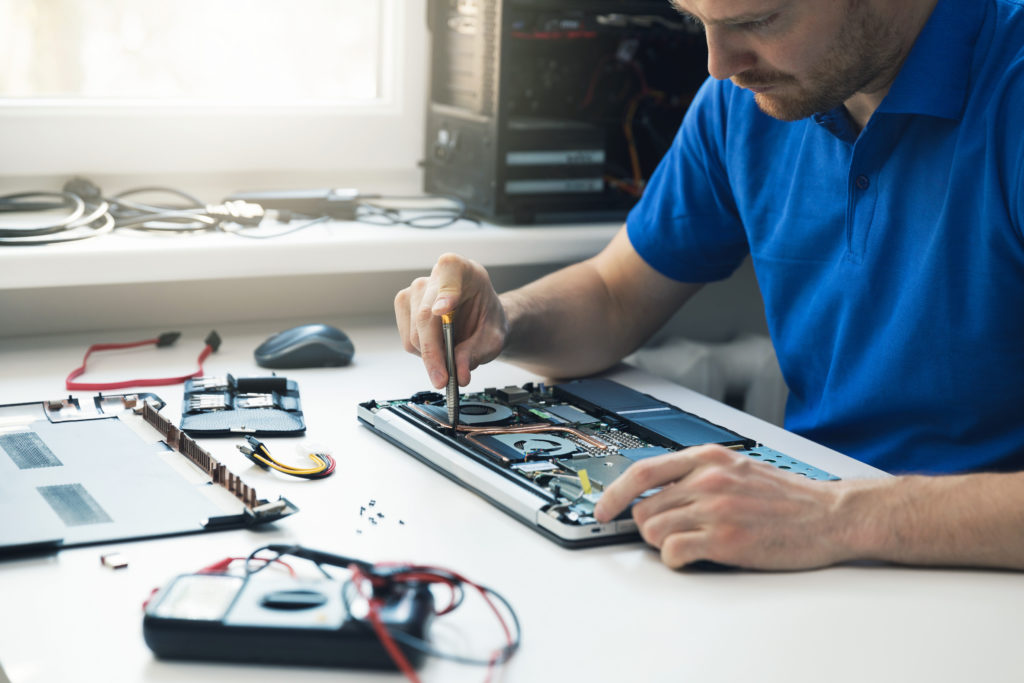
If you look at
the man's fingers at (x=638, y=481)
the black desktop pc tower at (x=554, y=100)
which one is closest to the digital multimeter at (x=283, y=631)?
the man's fingers at (x=638, y=481)

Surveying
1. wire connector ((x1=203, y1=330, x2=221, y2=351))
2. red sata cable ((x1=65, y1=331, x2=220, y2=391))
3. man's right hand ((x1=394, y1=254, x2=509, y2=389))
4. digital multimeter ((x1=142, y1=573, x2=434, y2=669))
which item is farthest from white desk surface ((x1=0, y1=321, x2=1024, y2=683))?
wire connector ((x1=203, y1=330, x2=221, y2=351))

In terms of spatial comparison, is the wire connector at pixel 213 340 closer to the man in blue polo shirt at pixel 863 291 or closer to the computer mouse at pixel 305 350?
the computer mouse at pixel 305 350

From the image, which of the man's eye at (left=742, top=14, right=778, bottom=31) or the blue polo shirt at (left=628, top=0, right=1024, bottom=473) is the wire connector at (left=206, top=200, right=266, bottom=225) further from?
the man's eye at (left=742, top=14, right=778, bottom=31)

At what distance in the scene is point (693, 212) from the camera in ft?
4.88


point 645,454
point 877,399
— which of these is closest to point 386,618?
point 645,454

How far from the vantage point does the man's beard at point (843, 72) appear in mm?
1139

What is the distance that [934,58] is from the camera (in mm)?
1145

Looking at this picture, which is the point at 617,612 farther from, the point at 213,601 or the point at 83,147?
the point at 83,147

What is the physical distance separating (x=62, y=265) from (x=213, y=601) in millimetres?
799

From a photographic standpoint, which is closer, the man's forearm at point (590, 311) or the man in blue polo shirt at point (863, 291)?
the man in blue polo shirt at point (863, 291)

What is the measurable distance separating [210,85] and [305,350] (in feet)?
2.15

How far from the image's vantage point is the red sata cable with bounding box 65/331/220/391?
1.29m

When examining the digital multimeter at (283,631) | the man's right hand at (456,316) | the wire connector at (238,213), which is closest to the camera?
the digital multimeter at (283,631)

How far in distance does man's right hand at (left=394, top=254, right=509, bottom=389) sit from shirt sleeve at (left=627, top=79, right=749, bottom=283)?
11.2 inches
